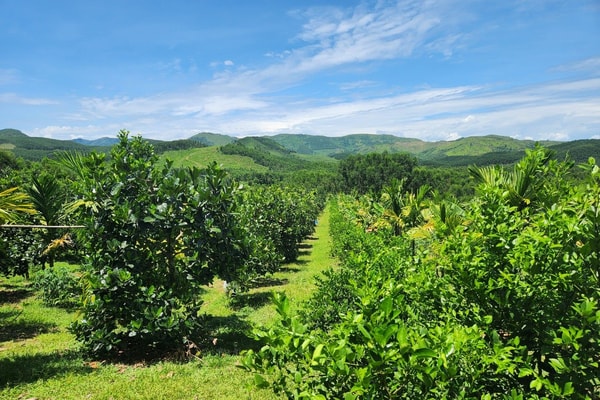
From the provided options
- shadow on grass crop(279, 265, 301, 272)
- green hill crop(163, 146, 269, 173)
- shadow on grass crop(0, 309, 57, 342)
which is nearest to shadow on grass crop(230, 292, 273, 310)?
shadow on grass crop(0, 309, 57, 342)

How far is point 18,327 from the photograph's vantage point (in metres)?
10.5

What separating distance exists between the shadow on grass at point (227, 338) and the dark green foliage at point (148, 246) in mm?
546

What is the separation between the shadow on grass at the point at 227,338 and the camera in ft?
28.6

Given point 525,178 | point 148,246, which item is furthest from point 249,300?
point 525,178

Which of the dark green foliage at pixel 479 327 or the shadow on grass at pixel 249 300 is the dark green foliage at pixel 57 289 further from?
the dark green foliage at pixel 479 327

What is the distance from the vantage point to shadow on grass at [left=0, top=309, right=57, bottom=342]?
9812 millimetres

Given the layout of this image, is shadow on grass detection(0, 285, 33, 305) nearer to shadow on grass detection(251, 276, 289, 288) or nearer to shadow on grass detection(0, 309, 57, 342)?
shadow on grass detection(0, 309, 57, 342)

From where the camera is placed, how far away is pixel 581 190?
350 centimetres

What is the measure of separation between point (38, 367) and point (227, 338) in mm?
4038

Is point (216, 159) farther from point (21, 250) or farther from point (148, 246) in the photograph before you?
point (148, 246)

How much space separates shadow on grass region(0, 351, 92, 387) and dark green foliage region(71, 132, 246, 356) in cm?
46

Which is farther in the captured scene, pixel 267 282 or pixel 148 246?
pixel 267 282

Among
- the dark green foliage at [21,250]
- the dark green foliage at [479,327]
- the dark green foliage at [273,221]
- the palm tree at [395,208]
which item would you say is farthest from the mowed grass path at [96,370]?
the dark green foliage at [273,221]

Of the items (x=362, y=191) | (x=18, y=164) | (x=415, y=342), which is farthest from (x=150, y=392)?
(x=362, y=191)
